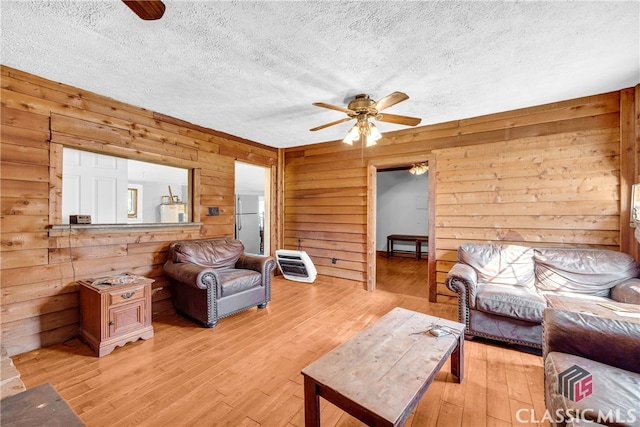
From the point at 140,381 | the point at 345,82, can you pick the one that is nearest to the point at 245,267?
the point at 140,381

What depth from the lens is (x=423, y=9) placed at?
1.63m

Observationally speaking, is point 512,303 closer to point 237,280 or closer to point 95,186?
point 237,280

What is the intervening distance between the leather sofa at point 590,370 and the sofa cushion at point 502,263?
1.34m

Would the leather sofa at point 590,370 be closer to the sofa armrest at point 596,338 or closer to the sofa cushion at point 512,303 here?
the sofa armrest at point 596,338

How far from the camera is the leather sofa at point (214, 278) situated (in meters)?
2.79

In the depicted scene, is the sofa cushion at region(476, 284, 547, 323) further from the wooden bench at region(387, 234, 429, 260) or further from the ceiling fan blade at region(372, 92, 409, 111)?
the wooden bench at region(387, 234, 429, 260)

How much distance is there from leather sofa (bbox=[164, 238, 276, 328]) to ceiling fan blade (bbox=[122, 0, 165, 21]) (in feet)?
7.17

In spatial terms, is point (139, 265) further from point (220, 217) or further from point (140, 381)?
point (140, 381)

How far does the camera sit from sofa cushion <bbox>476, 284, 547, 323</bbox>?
2277 millimetres

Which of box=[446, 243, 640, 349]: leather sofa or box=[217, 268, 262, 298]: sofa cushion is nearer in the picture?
box=[446, 243, 640, 349]: leather sofa

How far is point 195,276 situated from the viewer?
107 inches

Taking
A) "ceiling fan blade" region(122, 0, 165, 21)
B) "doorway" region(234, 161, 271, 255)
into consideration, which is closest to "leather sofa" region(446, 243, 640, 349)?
"ceiling fan blade" region(122, 0, 165, 21)

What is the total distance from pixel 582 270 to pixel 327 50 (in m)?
3.12

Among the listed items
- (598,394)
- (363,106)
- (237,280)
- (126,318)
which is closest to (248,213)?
(237,280)
